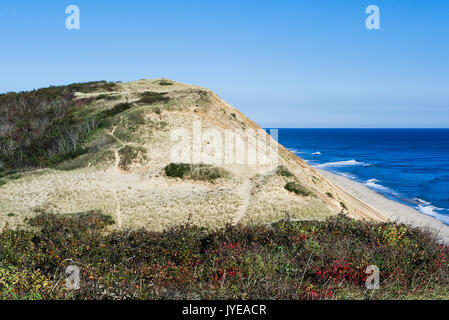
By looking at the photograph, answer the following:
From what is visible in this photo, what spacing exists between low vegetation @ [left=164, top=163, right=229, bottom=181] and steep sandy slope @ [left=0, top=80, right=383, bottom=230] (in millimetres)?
591

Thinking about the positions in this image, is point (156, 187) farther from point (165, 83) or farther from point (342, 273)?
point (165, 83)

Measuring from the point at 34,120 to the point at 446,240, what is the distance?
58.7 metres

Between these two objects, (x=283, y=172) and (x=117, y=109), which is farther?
(x=117, y=109)

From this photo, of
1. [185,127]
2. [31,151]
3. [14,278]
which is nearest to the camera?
[14,278]

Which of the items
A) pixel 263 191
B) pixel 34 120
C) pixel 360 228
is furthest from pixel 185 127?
pixel 34 120

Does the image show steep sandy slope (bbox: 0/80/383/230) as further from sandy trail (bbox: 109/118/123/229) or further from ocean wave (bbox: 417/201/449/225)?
ocean wave (bbox: 417/201/449/225)

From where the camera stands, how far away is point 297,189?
3020cm

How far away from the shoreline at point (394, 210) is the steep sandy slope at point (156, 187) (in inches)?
375

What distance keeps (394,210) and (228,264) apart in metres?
41.5

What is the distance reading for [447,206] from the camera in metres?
50.4

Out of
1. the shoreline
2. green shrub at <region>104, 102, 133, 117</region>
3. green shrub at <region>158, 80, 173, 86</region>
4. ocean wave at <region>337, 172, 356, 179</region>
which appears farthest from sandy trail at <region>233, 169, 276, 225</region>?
ocean wave at <region>337, 172, 356, 179</region>

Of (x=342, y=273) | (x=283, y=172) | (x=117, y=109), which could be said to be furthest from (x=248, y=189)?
(x=117, y=109)

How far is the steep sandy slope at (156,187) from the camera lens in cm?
2567
